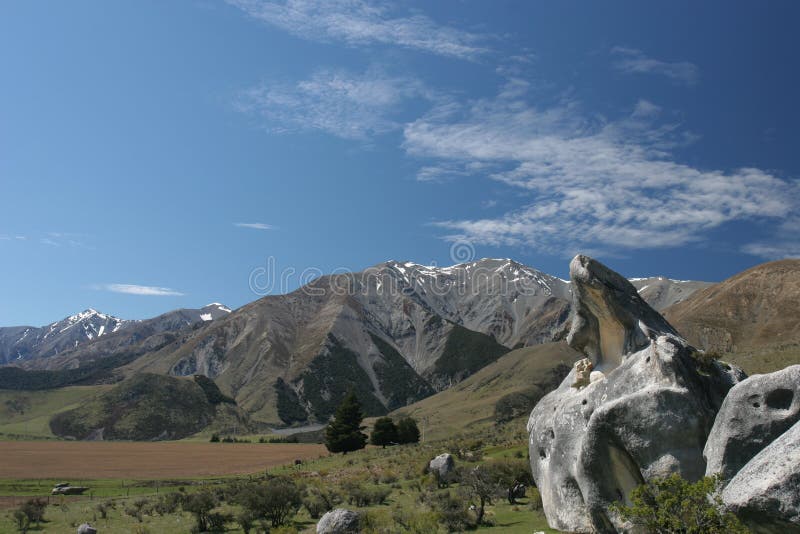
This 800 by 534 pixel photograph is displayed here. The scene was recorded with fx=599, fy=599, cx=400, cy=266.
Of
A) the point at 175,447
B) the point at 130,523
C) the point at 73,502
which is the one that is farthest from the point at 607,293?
the point at 175,447

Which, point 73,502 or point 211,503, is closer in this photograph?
point 211,503

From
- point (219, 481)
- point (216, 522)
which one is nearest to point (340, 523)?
point (216, 522)

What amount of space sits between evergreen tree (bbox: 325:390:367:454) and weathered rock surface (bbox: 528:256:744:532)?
6387cm

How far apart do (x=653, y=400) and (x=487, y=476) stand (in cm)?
1661

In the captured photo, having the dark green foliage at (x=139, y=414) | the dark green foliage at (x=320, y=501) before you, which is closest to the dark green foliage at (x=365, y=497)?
the dark green foliage at (x=320, y=501)

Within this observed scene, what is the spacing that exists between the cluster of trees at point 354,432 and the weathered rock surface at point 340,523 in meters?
59.6

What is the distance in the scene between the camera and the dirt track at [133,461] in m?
79.6

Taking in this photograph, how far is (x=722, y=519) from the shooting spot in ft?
38.2

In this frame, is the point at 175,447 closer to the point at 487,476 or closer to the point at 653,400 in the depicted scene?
the point at 487,476

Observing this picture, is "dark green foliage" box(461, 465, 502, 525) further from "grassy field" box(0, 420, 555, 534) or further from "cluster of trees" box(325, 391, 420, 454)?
"cluster of trees" box(325, 391, 420, 454)

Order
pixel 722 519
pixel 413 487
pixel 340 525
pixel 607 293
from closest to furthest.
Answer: pixel 722 519, pixel 607 293, pixel 340 525, pixel 413 487

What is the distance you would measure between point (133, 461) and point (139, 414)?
300 feet

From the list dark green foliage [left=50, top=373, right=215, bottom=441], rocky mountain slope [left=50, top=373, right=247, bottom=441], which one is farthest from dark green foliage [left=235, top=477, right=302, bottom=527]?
dark green foliage [left=50, top=373, right=215, bottom=441]

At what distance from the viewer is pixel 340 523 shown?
26.7m
